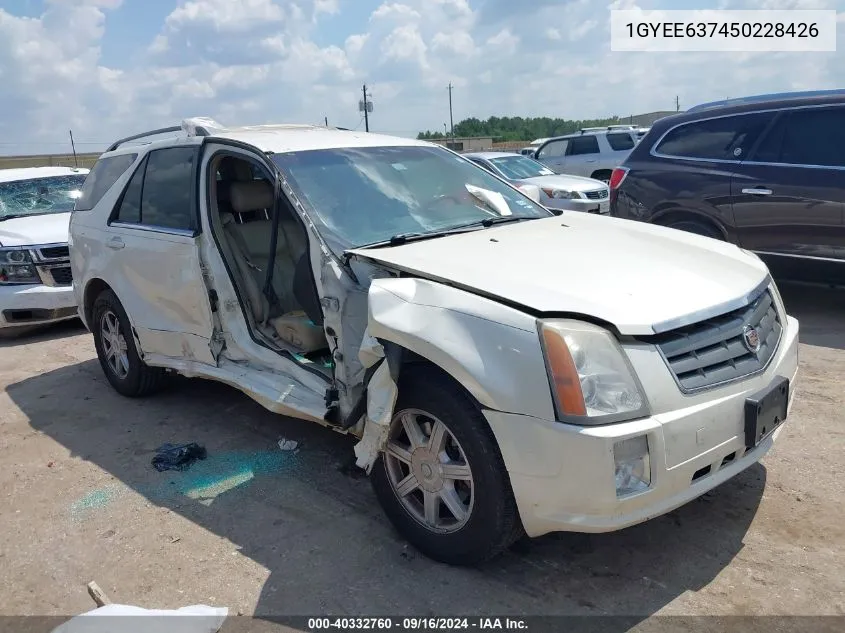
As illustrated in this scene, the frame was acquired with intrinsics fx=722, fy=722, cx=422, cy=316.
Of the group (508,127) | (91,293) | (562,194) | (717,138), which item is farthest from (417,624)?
(508,127)

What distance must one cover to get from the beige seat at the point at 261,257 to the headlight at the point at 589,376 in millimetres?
2043

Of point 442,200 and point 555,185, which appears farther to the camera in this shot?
point 555,185

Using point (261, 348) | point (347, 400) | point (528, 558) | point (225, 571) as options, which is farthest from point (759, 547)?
point (261, 348)

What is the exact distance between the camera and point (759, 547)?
3033 mm

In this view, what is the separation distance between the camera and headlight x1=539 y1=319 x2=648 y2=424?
2516 mm

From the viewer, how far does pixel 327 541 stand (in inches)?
131

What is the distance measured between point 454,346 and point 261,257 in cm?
237

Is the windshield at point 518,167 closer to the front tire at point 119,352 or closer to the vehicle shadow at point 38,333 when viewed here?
the vehicle shadow at point 38,333

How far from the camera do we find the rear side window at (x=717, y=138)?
6.51 m

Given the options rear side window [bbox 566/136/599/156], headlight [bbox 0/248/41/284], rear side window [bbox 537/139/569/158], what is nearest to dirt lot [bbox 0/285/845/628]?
headlight [bbox 0/248/41/284]

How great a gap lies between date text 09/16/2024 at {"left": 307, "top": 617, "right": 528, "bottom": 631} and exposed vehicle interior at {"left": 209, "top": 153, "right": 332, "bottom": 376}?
1487 mm

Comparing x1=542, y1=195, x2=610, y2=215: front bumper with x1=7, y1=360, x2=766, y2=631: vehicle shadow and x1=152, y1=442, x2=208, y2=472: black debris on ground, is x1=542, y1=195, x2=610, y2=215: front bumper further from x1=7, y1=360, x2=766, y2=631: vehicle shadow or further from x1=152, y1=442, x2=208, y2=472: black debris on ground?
x1=152, y1=442, x2=208, y2=472: black debris on ground

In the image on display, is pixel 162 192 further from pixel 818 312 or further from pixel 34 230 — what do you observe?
pixel 818 312

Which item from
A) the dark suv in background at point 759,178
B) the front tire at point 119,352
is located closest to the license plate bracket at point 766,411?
the dark suv in background at point 759,178
